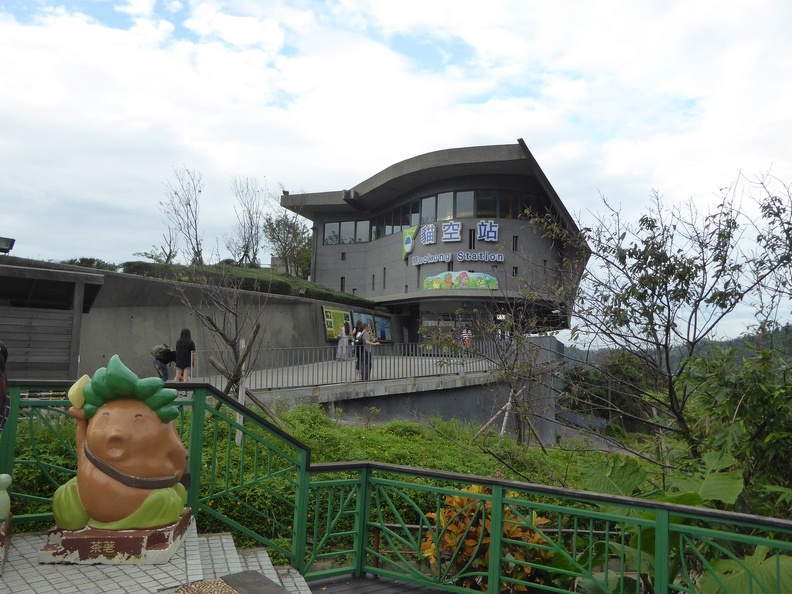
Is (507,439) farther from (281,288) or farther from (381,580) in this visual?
(281,288)

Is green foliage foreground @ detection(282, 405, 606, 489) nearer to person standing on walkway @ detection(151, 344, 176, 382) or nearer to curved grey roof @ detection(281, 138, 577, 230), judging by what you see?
person standing on walkway @ detection(151, 344, 176, 382)

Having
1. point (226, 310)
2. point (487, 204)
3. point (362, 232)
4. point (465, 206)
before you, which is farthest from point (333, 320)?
point (226, 310)

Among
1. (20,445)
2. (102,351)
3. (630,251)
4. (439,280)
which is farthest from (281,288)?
(630,251)

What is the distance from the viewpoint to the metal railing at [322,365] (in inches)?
496

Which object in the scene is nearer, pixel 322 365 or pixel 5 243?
pixel 5 243

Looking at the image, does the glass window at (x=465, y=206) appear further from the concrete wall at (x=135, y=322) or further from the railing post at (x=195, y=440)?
the railing post at (x=195, y=440)

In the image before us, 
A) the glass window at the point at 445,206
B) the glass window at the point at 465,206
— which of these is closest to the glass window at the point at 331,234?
the glass window at the point at 445,206

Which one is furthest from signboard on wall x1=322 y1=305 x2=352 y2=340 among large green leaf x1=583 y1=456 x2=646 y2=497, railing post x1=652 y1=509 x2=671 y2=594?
railing post x1=652 y1=509 x2=671 y2=594

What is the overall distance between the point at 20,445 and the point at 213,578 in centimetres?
330

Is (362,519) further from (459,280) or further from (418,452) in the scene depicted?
(459,280)

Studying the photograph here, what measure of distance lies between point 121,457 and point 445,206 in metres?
26.5

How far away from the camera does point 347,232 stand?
116 feet

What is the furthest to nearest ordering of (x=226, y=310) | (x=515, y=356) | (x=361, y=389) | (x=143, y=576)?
(x=361, y=389) → (x=226, y=310) → (x=515, y=356) → (x=143, y=576)

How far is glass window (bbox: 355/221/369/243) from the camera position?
34875 mm
